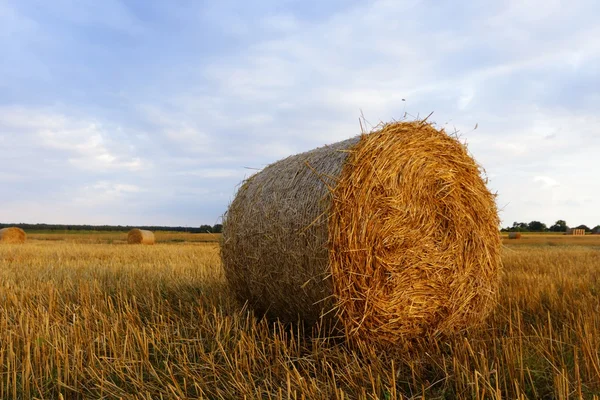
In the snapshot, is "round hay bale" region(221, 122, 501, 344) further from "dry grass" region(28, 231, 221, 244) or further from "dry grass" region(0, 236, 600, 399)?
"dry grass" region(28, 231, 221, 244)

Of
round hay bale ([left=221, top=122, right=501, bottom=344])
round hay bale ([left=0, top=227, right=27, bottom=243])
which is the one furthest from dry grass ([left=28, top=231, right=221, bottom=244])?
round hay bale ([left=221, top=122, right=501, bottom=344])

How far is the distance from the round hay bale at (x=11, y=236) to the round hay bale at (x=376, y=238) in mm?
19509

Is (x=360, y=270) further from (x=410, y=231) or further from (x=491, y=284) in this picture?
(x=491, y=284)

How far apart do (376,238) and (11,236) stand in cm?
2143

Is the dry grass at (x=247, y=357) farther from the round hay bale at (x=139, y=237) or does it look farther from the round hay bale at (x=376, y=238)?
the round hay bale at (x=139, y=237)

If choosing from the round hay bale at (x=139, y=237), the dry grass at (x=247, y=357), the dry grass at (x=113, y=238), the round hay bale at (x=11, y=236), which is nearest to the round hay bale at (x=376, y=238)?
the dry grass at (x=247, y=357)

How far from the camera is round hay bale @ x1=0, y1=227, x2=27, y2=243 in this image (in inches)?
824

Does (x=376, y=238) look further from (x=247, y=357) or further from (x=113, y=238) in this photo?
(x=113, y=238)

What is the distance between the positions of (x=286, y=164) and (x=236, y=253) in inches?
41.6

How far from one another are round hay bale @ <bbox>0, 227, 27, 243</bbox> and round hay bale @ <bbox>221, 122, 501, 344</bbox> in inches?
768

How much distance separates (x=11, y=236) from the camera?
69.7 ft

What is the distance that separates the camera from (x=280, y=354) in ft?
12.7

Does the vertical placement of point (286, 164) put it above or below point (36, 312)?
above

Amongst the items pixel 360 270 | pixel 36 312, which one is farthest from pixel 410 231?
pixel 36 312
